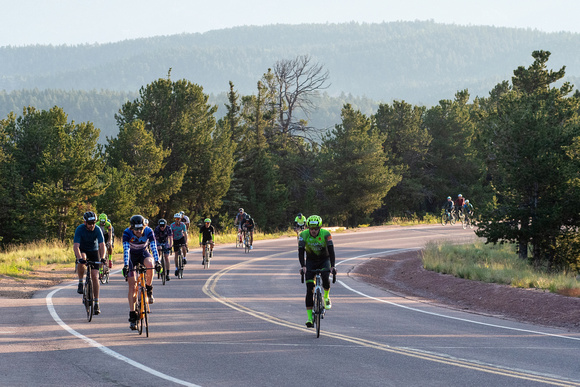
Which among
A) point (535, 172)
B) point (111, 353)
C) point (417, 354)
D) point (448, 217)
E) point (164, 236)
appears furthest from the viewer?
point (448, 217)

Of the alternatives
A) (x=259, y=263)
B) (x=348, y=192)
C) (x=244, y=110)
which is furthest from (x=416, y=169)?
(x=259, y=263)

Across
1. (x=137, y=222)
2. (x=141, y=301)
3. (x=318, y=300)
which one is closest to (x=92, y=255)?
(x=137, y=222)

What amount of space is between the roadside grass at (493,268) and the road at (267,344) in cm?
348

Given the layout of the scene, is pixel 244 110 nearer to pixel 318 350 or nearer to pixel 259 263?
pixel 259 263

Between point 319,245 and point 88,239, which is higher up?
point 88,239

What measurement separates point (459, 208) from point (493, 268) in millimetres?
24488

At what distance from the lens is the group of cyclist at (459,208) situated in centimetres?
4378

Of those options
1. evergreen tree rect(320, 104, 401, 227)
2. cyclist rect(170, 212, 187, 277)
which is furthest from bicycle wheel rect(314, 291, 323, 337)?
evergreen tree rect(320, 104, 401, 227)

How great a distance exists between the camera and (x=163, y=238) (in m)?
18.8

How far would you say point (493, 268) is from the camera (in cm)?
2195

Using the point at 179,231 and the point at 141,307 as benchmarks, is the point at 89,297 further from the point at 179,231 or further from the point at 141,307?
the point at 179,231

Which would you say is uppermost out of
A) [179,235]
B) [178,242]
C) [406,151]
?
[406,151]

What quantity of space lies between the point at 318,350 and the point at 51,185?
132ft

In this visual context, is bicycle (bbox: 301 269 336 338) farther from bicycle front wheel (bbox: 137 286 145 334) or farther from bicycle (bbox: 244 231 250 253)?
bicycle (bbox: 244 231 250 253)
